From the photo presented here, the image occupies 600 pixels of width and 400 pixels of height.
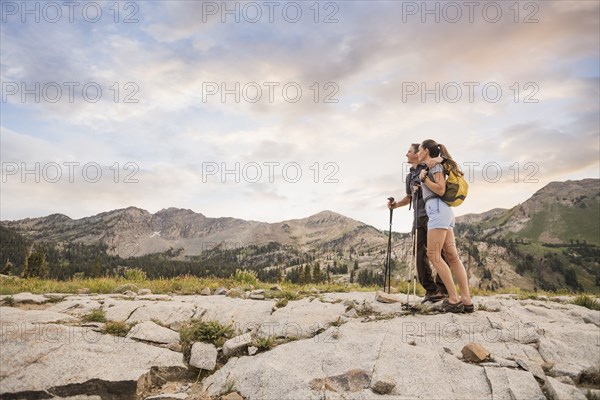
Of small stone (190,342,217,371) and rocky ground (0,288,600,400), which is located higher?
rocky ground (0,288,600,400)

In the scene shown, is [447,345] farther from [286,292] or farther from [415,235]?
[286,292]

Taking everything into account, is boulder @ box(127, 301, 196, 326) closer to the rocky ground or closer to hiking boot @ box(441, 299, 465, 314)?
the rocky ground

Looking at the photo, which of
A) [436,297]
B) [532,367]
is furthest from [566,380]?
[436,297]

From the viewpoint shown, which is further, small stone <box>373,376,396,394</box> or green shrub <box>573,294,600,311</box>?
green shrub <box>573,294,600,311</box>

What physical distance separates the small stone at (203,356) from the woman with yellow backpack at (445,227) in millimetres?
5493

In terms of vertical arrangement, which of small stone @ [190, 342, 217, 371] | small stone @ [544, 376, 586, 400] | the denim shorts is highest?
the denim shorts

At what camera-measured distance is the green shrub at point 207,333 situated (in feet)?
24.8

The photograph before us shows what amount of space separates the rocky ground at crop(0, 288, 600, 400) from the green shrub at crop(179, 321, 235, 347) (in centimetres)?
16

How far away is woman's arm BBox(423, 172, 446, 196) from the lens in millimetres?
8273

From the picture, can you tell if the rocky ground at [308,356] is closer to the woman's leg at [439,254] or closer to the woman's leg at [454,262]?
the woman's leg at [454,262]

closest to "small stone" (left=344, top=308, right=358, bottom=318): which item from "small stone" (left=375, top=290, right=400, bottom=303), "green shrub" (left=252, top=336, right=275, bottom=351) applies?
"small stone" (left=375, top=290, right=400, bottom=303)

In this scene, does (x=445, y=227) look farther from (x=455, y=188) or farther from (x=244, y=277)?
(x=244, y=277)

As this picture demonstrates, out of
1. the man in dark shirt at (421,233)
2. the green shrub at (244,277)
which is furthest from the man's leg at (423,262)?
the green shrub at (244,277)

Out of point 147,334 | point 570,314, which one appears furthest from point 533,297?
point 147,334
